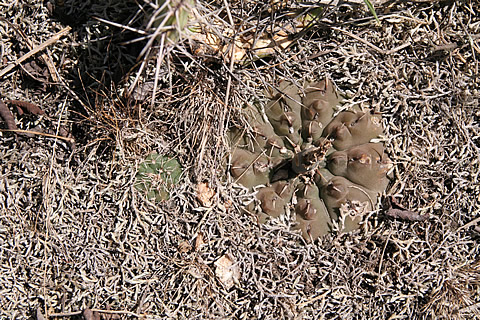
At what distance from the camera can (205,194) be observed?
179cm

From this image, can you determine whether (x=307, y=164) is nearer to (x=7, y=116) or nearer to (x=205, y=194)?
(x=205, y=194)

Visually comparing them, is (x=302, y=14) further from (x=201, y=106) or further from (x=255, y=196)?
(x=255, y=196)

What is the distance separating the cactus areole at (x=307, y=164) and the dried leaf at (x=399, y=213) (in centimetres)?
7

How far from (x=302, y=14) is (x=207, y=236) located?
3.31 feet

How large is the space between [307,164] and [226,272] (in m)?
0.58

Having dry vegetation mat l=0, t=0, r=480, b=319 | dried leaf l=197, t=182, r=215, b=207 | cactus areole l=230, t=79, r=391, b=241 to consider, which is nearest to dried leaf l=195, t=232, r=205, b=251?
dry vegetation mat l=0, t=0, r=480, b=319

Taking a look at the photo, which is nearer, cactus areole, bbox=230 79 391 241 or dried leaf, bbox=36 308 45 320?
cactus areole, bbox=230 79 391 241

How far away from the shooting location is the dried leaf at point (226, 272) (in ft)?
5.75

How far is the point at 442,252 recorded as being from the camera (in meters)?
1.77

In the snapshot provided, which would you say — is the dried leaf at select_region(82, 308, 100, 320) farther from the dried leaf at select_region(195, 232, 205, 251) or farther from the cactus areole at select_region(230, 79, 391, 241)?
the cactus areole at select_region(230, 79, 391, 241)

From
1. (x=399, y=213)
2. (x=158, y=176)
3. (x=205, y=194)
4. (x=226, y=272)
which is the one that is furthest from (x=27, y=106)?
(x=399, y=213)

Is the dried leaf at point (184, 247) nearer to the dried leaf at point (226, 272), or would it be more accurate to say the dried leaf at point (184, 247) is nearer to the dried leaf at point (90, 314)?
the dried leaf at point (226, 272)

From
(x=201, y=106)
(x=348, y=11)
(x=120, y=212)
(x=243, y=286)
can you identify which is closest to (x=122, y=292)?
(x=120, y=212)

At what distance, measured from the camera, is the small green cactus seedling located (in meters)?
1.78
